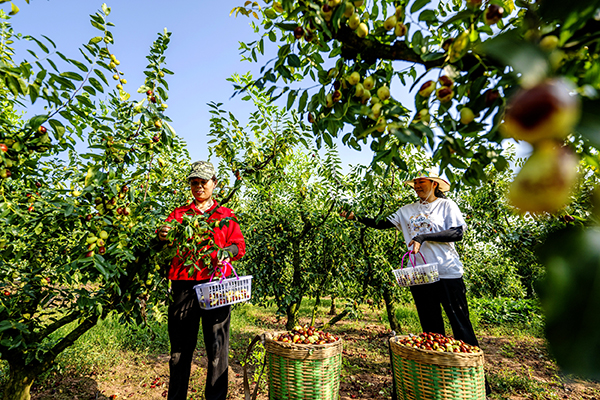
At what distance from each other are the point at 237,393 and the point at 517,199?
10.6 feet

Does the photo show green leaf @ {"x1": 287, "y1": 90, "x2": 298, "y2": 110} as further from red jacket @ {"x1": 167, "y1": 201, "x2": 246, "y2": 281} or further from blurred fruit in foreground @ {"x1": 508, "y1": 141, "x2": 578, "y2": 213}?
red jacket @ {"x1": 167, "y1": 201, "x2": 246, "y2": 281}

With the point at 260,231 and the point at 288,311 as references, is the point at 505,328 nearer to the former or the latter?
the point at 288,311

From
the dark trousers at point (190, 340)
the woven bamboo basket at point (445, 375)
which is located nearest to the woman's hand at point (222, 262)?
the dark trousers at point (190, 340)

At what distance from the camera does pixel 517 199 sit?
0.78 feet

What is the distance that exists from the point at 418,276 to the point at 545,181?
249 cm

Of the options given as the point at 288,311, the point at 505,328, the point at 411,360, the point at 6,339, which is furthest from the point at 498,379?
the point at 6,339

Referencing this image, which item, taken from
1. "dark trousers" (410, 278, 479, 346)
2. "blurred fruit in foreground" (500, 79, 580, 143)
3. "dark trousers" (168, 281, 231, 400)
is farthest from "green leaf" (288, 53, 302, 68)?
"dark trousers" (410, 278, 479, 346)

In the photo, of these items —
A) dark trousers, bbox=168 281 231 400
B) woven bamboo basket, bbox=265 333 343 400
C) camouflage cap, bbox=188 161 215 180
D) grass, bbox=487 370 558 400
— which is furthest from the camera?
grass, bbox=487 370 558 400

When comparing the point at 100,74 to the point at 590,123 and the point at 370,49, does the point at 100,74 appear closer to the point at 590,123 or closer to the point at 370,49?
the point at 370,49

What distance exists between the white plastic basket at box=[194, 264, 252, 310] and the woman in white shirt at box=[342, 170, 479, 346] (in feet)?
4.80

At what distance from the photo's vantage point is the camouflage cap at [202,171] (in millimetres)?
2396

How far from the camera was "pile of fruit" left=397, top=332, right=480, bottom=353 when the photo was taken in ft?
6.53

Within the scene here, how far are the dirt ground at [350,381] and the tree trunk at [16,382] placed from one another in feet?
2.04

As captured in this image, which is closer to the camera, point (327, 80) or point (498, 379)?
point (327, 80)
